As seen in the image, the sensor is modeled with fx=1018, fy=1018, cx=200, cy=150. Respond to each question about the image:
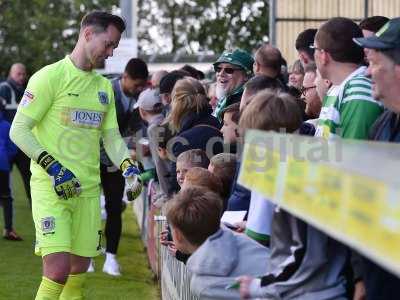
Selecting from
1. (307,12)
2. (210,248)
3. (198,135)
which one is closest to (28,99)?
(198,135)

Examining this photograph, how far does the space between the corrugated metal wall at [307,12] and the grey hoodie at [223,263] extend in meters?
13.1

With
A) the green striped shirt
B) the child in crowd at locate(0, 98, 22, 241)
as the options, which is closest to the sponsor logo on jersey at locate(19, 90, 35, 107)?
the green striped shirt

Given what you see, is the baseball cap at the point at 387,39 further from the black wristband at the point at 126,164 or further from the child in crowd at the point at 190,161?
the black wristband at the point at 126,164

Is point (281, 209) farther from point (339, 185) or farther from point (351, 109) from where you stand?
point (351, 109)

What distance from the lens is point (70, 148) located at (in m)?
6.74

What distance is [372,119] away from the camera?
4.70 meters

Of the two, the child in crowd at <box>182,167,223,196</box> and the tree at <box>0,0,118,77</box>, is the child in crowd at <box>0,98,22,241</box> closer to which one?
the child in crowd at <box>182,167,223,196</box>

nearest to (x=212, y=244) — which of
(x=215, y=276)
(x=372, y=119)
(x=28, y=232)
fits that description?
(x=215, y=276)

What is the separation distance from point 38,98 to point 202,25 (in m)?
44.9

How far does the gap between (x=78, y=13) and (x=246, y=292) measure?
51852mm

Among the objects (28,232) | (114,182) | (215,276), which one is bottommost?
(28,232)

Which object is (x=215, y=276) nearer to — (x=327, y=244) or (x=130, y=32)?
(x=327, y=244)

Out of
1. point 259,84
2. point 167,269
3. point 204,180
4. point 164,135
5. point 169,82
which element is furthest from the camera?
point 169,82

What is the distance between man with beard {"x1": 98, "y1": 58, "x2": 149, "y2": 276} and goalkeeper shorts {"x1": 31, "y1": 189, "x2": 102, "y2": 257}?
11.0 ft
